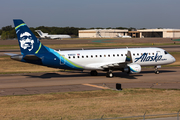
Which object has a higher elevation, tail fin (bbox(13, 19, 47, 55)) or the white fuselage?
tail fin (bbox(13, 19, 47, 55))

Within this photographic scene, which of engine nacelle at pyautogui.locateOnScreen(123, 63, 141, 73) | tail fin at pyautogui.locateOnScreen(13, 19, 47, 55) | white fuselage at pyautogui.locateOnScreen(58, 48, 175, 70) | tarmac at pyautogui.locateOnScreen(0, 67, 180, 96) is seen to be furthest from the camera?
white fuselage at pyautogui.locateOnScreen(58, 48, 175, 70)

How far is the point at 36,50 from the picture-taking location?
120 ft

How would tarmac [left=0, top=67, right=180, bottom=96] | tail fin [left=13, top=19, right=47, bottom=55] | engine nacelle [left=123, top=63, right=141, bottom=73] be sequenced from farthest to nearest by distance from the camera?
engine nacelle [left=123, top=63, right=141, bottom=73] < tail fin [left=13, top=19, right=47, bottom=55] < tarmac [left=0, top=67, right=180, bottom=96]

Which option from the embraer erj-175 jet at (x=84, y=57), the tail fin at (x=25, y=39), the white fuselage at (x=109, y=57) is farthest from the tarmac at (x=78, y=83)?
the tail fin at (x=25, y=39)

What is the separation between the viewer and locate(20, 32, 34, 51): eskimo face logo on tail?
35.8 meters

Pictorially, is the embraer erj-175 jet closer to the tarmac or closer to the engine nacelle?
the engine nacelle

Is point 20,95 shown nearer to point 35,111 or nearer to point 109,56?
point 35,111

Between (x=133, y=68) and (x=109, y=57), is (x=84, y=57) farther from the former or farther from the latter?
(x=133, y=68)

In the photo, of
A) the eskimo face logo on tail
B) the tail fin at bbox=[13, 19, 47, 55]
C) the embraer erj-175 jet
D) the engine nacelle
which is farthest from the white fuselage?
the eskimo face logo on tail

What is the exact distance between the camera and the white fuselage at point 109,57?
125 ft

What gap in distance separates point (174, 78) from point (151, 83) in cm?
558

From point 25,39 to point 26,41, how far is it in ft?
1.03

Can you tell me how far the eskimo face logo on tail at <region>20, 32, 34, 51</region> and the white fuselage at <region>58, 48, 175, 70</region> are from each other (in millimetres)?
4433

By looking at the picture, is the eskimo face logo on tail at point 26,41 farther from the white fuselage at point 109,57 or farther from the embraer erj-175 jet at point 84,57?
the white fuselage at point 109,57
